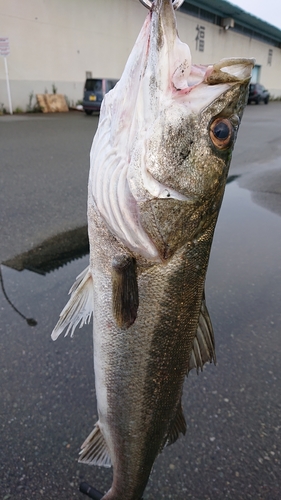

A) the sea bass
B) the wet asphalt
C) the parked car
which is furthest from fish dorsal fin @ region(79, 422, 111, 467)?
the parked car

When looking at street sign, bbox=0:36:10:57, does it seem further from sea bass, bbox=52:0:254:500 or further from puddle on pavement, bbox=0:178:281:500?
sea bass, bbox=52:0:254:500

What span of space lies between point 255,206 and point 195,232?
477cm

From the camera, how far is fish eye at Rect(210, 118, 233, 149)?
1.23 meters

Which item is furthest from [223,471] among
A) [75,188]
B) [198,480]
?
[75,188]

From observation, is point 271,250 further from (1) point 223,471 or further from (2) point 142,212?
(2) point 142,212

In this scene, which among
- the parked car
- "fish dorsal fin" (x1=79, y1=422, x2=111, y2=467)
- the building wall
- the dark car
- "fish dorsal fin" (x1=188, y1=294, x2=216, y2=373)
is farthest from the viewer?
the dark car

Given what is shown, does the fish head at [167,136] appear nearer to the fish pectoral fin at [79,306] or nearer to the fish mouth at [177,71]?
the fish mouth at [177,71]

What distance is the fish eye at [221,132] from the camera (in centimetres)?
123

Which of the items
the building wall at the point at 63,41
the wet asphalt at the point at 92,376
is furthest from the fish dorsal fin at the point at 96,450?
the building wall at the point at 63,41

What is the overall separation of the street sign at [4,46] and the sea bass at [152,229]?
16865 mm

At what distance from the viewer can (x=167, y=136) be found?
3.93 ft

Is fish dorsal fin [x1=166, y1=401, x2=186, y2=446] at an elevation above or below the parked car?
below

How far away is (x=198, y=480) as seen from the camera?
6.29 ft

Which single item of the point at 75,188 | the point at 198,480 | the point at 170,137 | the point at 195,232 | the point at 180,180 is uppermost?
the point at 170,137
